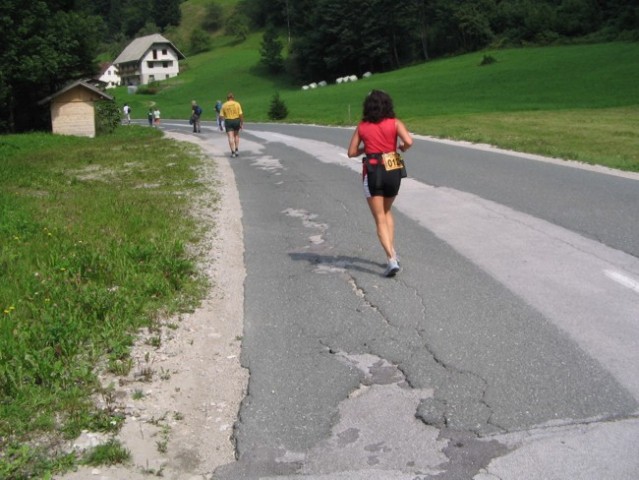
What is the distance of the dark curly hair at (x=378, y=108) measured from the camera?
7645mm

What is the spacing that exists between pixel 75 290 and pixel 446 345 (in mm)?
3617

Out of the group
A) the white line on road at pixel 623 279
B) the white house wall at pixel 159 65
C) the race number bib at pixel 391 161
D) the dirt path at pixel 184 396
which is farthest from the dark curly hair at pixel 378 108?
the white house wall at pixel 159 65

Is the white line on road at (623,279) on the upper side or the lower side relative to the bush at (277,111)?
lower

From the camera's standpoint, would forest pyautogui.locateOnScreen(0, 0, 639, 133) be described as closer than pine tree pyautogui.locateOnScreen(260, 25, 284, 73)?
Yes

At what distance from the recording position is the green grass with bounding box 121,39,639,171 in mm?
24720

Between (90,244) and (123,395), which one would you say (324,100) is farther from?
(123,395)

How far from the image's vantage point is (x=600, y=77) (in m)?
53.8

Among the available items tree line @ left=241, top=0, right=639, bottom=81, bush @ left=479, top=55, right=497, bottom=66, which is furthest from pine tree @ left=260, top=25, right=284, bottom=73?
bush @ left=479, top=55, right=497, bottom=66

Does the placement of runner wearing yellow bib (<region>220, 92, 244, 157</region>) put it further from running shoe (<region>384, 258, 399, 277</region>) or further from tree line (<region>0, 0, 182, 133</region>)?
tree line (<region>0, 0, 182, 133</region>)

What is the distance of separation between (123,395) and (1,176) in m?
14.3

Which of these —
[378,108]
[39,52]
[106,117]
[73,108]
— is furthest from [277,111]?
[378,108]

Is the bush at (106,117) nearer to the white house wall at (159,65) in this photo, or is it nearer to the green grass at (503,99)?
the green grass at (503,99)

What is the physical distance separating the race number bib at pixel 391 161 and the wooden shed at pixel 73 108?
34185mm

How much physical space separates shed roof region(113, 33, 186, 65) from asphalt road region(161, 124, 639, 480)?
115 meters
